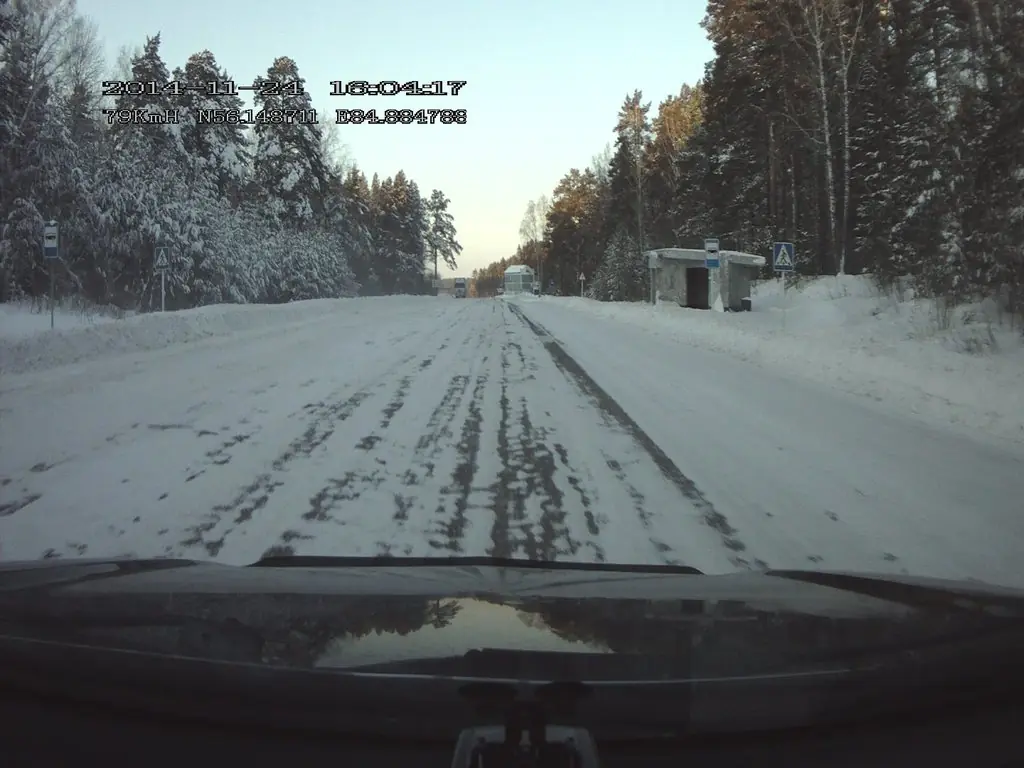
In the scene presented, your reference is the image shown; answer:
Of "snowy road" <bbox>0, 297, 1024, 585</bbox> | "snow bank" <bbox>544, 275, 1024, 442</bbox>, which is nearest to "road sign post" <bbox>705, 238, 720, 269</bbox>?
"snow bank" <bbox>544, 275, 1024, 442</bbox>

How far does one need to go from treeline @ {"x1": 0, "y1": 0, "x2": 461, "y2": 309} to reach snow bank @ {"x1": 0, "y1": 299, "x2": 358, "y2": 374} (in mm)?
5533

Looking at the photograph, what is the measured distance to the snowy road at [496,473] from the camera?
4738 mm

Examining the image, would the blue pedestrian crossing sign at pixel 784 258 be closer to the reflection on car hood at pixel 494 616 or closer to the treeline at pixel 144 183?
the reflection on car hood at pixel 494 616

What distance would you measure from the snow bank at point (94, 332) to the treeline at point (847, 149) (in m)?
18.0

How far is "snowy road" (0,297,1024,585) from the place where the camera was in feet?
15.5

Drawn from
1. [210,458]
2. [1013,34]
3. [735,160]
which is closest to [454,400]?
[210,458]

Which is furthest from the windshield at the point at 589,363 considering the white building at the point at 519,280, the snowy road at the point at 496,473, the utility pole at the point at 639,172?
the white building at the point at 519,280

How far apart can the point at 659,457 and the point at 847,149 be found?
27579 mm

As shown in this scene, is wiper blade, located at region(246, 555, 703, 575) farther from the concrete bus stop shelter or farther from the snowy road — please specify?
the concrete bus stop shelter

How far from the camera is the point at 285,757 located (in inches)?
68.6

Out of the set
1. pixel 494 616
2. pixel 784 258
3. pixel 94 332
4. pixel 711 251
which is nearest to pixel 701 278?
pixel 711 251

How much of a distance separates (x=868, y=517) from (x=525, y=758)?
4.46 metres

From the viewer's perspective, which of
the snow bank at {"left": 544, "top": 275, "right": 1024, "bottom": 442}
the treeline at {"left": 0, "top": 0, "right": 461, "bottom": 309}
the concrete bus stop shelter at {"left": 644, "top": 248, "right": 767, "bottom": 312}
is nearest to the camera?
the snow bank at {"left": 544, "top": 275, "right": 1024, "bottom": 442}

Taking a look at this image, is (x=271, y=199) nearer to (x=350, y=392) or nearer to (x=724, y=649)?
(x=350, y=392)
